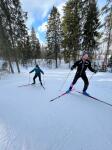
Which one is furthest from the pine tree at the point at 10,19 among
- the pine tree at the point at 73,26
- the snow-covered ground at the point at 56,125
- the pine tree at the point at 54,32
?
the snow-covered ground at the point at 56,125

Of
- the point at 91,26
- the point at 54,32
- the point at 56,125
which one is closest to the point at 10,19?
the point at 91,26

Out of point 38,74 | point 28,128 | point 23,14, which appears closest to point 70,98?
point 28,128

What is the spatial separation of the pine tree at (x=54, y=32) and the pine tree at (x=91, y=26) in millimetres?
8536

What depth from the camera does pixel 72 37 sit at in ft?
89.3

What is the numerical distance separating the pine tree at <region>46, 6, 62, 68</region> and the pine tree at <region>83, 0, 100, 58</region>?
8.54m

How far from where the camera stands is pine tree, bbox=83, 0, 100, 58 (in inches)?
1003

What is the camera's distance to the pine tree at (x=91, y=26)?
2548 cm

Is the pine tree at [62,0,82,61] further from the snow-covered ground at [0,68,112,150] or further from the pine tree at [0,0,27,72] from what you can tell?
the snow-covered ground at [0,68,112,150]

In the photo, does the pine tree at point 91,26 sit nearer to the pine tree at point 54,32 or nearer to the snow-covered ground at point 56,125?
the pine tree at point 54,32

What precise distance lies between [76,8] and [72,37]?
15.8 ft

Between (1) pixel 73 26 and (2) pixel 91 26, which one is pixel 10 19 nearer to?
(1) pixel 73 26

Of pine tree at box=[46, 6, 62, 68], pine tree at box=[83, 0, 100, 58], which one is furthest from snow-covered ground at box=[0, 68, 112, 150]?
pine tree at box=[46, 6, 62, 68]

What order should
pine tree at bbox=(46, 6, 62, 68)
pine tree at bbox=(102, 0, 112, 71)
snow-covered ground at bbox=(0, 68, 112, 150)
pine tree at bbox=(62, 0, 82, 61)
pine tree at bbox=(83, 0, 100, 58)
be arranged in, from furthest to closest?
pine tree at bbox=(46, 6, 62, 68) → pine tree at bbox=(62, 0, 82, 61) → pine tree at bbox=(83, 0, 100, 58) → pine tree at bbox=(102, 0, 112, 71) → snow-covered ground at bbox=(0, 68, 112, 150)

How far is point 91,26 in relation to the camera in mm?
25766
